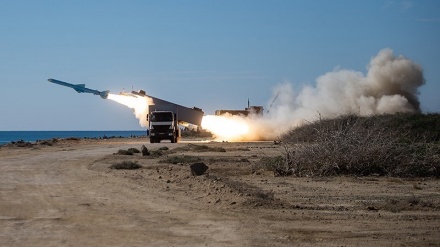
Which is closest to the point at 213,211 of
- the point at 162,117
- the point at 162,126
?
the point at 162,117

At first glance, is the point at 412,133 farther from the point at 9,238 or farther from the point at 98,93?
the point at 9,238

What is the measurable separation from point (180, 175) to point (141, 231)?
958 centimetres

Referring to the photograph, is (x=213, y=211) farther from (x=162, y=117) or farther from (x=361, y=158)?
(x=162, y=117)

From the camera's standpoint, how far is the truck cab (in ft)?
186

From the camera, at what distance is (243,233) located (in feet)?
37.3

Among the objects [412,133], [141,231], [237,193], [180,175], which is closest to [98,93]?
[412,133]

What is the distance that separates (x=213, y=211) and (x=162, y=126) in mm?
43319

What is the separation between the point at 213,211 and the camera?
1402 centimetres

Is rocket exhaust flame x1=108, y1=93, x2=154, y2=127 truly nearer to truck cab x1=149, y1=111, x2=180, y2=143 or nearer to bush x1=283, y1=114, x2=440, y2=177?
truck cab x1=149, y1=111, x2=180, y2=143

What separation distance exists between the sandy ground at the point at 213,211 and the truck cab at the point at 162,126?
113 ft

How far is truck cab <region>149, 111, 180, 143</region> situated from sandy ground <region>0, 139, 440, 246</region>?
34326 millimetres

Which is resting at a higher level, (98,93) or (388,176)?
(98,93)

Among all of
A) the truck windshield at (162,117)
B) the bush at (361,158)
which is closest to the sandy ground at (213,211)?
the bush at (361,158)

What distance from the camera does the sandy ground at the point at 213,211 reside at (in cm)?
1094
